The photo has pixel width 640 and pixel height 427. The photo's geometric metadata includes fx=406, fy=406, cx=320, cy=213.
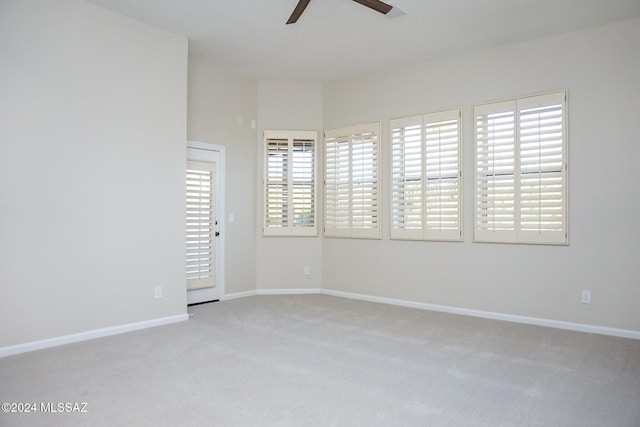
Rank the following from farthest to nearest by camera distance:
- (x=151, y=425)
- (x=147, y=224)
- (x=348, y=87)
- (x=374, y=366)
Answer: (x=348, y=87) → (x=147, y=224) → (x=374, y=366) → (x=151, y=425)

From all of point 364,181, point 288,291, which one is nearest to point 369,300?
point 288,291

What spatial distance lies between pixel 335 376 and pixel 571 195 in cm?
302

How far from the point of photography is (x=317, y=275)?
589 centimetres

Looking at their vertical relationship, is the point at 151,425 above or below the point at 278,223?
below

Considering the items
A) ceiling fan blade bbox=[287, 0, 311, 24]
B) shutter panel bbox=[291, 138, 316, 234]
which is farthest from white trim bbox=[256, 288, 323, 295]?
ceiling fan blade bbox=[287, 0, 311, 24]

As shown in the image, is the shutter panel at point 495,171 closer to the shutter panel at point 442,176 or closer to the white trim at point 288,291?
the shutter panel at point 442,176

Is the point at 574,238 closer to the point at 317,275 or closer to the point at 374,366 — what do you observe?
the point at 374,366

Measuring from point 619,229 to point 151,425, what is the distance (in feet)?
13.7

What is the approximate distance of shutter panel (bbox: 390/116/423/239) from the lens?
4.98m

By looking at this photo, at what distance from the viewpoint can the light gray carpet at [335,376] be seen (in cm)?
222

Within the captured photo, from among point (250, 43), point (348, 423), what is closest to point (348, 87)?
point (250, 43)

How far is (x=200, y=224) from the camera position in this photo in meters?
5.04

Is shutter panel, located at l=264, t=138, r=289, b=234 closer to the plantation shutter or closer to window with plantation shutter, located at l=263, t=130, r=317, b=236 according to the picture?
window with plantation shutter, located at l=263, t=130, r=317, b=236

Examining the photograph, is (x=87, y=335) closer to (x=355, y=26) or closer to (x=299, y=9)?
(x=299, y=9)
